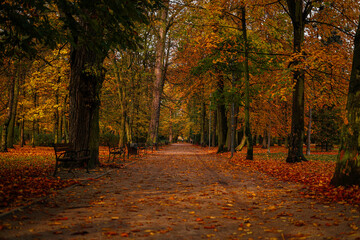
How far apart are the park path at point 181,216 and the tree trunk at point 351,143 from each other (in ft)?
4.10

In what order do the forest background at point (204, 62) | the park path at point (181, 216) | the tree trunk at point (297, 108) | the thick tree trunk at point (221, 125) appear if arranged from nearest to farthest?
1. the park path at point (181, 216)
2. the forest background at point (204, 62)
3. the tree trunk at point (297, 108)
4. the thick tree trunk at point (221, 125)

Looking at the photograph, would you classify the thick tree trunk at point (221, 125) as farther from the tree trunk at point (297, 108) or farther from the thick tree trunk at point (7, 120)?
the thick tree trunk at point (7, 120)

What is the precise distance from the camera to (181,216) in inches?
A: 205

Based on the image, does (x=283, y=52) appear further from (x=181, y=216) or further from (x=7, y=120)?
(x=7, y=120)

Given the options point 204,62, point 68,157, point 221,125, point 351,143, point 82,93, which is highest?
point 204,62

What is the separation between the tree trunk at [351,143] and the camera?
22.8ft

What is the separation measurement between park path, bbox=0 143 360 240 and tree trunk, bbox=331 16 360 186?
1251 millimetres

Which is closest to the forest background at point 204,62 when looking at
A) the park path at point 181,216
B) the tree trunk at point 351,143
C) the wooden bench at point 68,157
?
the tree trunk at point 351,143

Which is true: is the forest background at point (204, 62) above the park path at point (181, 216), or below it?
above

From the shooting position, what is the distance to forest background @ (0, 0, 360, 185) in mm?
7254

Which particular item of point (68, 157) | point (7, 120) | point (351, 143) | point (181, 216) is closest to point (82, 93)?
point (68, 157)

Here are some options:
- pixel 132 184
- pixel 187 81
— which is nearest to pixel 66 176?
pixel 132 184

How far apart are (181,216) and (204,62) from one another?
57.6 feet

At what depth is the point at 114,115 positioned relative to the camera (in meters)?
29.1
